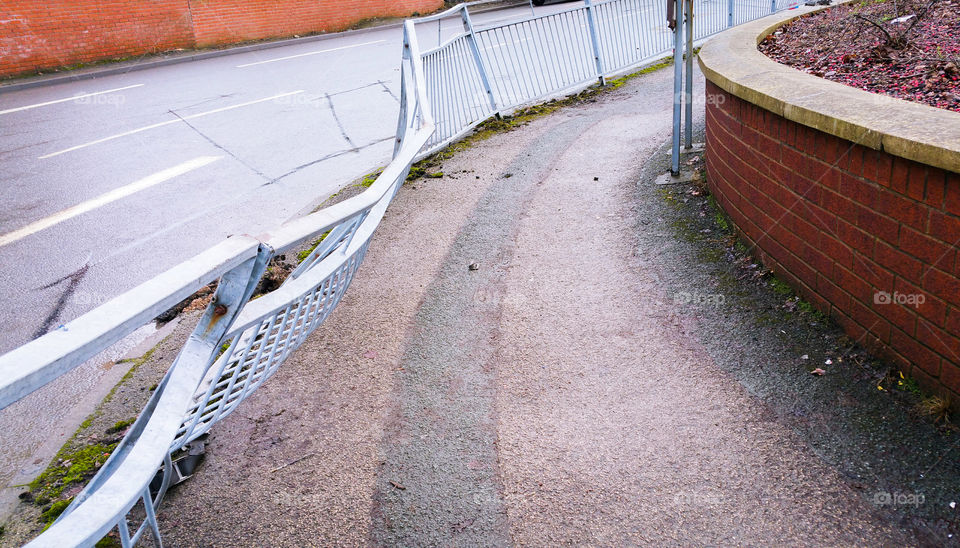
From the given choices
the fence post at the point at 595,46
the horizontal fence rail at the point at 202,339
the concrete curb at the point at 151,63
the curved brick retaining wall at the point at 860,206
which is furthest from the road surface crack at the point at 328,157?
the concrete curb at the point at 151,63

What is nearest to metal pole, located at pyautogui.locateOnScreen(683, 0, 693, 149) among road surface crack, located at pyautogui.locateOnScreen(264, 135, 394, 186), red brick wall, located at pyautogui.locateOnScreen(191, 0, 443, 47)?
road surface crack, located at pyautogui.locateOnScreen(264, 135, 394, 186)

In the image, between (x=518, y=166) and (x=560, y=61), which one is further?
(x=560, y=61)

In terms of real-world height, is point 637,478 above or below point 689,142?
above

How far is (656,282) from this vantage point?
14.8ft

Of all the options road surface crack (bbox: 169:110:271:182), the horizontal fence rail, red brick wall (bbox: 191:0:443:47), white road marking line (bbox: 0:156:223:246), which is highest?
the horizontal fence rail

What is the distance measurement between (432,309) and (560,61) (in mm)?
6994

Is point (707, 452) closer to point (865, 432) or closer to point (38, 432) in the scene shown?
point (865, 432)

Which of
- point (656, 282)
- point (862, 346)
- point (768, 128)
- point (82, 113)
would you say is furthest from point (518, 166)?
point (82, 113)

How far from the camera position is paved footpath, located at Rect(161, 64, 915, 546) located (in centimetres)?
274

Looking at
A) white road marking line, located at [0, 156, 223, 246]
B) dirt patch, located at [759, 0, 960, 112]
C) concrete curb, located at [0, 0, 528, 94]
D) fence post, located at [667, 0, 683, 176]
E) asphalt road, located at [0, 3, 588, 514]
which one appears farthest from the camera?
concrete curb, located at [0, 0, 528, 94]

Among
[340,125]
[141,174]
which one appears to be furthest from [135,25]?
[141,174]

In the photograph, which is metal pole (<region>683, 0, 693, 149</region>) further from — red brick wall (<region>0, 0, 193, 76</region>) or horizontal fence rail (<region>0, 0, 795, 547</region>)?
red brick wall (<region>0, 0, 193, 76</region>)

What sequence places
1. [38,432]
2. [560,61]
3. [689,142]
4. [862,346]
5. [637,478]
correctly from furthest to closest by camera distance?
[560,61] < [689,142] < [38,432] < [862,346] < [637,478]

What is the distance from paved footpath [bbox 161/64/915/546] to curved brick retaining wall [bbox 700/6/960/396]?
630 mm
